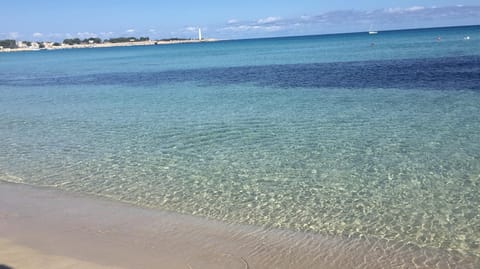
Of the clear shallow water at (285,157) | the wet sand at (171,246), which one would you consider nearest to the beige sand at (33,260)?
the wet sand at (171,246)

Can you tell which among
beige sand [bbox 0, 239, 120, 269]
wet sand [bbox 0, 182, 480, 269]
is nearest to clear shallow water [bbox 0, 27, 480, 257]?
wet sand [bbox 0, 182, 480, 269]

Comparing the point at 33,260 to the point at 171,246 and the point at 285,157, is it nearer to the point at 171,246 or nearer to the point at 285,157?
the point at 171,246

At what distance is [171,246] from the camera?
6688 mm

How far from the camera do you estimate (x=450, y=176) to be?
31.9ft

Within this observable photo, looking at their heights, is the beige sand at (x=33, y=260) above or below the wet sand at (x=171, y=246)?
above

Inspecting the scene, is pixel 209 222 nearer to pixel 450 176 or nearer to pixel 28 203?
pixel 28 203

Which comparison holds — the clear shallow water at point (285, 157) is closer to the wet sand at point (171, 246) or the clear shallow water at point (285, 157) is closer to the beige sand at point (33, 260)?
the wet sand at point (171, 246)

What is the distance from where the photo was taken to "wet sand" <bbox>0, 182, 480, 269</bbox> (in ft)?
20.1

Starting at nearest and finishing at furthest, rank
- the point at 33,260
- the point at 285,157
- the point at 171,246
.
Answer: the point at 33,260 → the point at 171,246 → the point at 285,157

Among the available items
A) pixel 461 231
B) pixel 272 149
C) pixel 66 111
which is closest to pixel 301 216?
pixel 461 231

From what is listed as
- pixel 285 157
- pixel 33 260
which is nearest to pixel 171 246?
pixel 33 260

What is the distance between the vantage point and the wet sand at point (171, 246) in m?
6.12

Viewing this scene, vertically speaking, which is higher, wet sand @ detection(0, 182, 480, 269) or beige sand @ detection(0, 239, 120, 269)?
beige sand @ detection(0, 239, 120, 269)

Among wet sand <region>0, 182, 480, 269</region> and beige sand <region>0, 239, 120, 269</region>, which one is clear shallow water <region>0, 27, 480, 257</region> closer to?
wet sand <region>0, 182, 480, 269</region>
